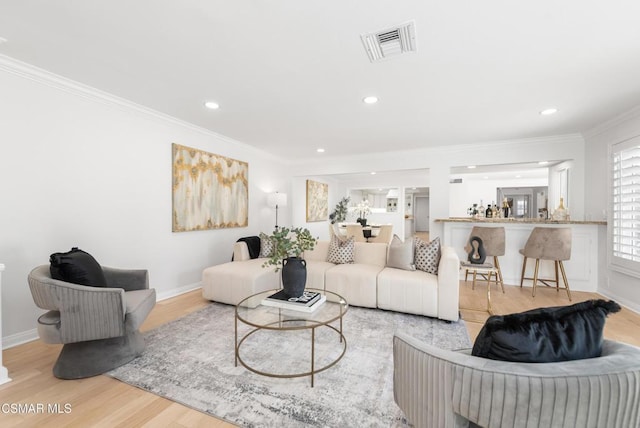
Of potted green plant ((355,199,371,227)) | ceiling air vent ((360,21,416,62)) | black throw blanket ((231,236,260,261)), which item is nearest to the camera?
ceiling air vent ((360,21,416,62))

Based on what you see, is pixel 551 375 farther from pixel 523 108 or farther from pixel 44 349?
pixel 44 349

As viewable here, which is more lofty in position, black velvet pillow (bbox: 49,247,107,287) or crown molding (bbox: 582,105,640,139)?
crown molding (bbox: 582,105,640,139)

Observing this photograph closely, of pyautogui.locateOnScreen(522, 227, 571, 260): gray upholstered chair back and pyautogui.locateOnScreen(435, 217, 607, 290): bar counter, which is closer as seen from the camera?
pyautogui.locateOnScreen(522, 227, 571, 260): gray upholstered chair back

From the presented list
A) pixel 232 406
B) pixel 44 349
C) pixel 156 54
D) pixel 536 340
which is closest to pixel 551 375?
pixel 536 340

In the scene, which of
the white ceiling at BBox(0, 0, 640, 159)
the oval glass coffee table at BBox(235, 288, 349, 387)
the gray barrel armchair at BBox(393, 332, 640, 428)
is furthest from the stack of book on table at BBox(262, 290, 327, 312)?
the white ceiling at BBox(0, 0, 640, 159)

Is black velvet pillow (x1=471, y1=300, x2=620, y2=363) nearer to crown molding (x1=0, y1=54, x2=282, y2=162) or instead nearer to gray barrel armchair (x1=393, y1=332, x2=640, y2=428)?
gray barrel armchair (x1=393, y1=332, x2=640, y2=428)

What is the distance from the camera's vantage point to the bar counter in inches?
159

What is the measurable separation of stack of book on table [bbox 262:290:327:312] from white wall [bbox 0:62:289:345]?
Answer: 2.06 m

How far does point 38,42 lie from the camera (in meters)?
2.07

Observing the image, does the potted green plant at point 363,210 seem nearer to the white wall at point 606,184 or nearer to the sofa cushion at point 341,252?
the sofa cushion at point 341,252

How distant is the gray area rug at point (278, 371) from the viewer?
163cm

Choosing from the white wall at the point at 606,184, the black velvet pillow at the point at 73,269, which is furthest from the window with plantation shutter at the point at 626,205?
the black velvet pillow at the point at 73,269

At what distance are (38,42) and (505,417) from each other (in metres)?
3.60

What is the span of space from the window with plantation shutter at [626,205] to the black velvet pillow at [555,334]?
346 centimetres
